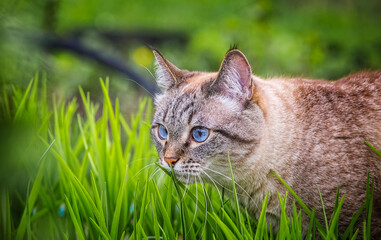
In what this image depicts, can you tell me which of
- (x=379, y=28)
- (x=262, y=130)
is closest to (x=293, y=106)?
(x=262, y=130)

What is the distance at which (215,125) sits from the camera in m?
1.72

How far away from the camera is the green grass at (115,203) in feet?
4.82

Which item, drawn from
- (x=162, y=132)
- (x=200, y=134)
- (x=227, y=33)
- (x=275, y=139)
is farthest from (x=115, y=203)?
(x=227, y=33)

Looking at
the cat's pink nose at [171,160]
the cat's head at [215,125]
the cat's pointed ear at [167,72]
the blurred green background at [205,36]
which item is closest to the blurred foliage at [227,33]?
the blurred green background at [205,36]

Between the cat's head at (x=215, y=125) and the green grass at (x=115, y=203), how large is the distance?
8cm

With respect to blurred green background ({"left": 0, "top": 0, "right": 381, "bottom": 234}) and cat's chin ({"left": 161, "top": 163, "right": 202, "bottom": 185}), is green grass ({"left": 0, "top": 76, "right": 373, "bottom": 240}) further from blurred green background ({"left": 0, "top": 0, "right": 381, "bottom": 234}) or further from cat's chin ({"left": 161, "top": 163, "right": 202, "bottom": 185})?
blurred green background ({"left": 0, "top": 0, "right": 381, "bottom": 234})

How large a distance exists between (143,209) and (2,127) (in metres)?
0.98

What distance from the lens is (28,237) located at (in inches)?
58.0

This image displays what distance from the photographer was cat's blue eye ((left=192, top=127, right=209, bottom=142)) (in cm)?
172

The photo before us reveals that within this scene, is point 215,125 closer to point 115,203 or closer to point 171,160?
point 171,160

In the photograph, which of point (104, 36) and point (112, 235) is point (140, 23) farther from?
point (112, 235)

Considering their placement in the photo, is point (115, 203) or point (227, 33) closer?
point (115, 203)

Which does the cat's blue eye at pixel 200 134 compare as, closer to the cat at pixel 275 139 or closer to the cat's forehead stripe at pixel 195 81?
the cat at pixel 275 139

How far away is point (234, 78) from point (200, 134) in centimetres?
27
